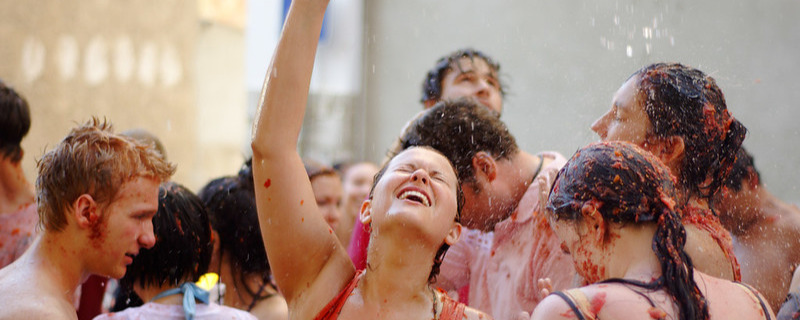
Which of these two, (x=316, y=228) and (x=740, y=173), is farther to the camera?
(x=740, y=173)

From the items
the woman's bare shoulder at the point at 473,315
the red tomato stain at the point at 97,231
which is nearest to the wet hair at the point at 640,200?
the woman's bare shoulder at the point at 473,315

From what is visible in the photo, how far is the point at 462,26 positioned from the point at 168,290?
778cm

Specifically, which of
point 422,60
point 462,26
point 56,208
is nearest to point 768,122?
point 462,26

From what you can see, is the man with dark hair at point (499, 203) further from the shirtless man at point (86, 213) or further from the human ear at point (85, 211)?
the human ear at point (85, 211)

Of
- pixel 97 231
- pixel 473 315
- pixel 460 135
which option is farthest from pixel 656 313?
pixel 97 231

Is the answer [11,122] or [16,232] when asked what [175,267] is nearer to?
[16,232]

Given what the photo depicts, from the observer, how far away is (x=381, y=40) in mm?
12062

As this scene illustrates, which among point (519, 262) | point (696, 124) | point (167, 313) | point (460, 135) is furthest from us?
point (460, 135)

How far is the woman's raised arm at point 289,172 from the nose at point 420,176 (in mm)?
354

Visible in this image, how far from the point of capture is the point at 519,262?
337 cm

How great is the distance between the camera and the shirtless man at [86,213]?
265cm

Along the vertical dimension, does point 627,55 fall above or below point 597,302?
above

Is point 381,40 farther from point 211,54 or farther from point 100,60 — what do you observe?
point 100,60

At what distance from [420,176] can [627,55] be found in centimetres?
541
